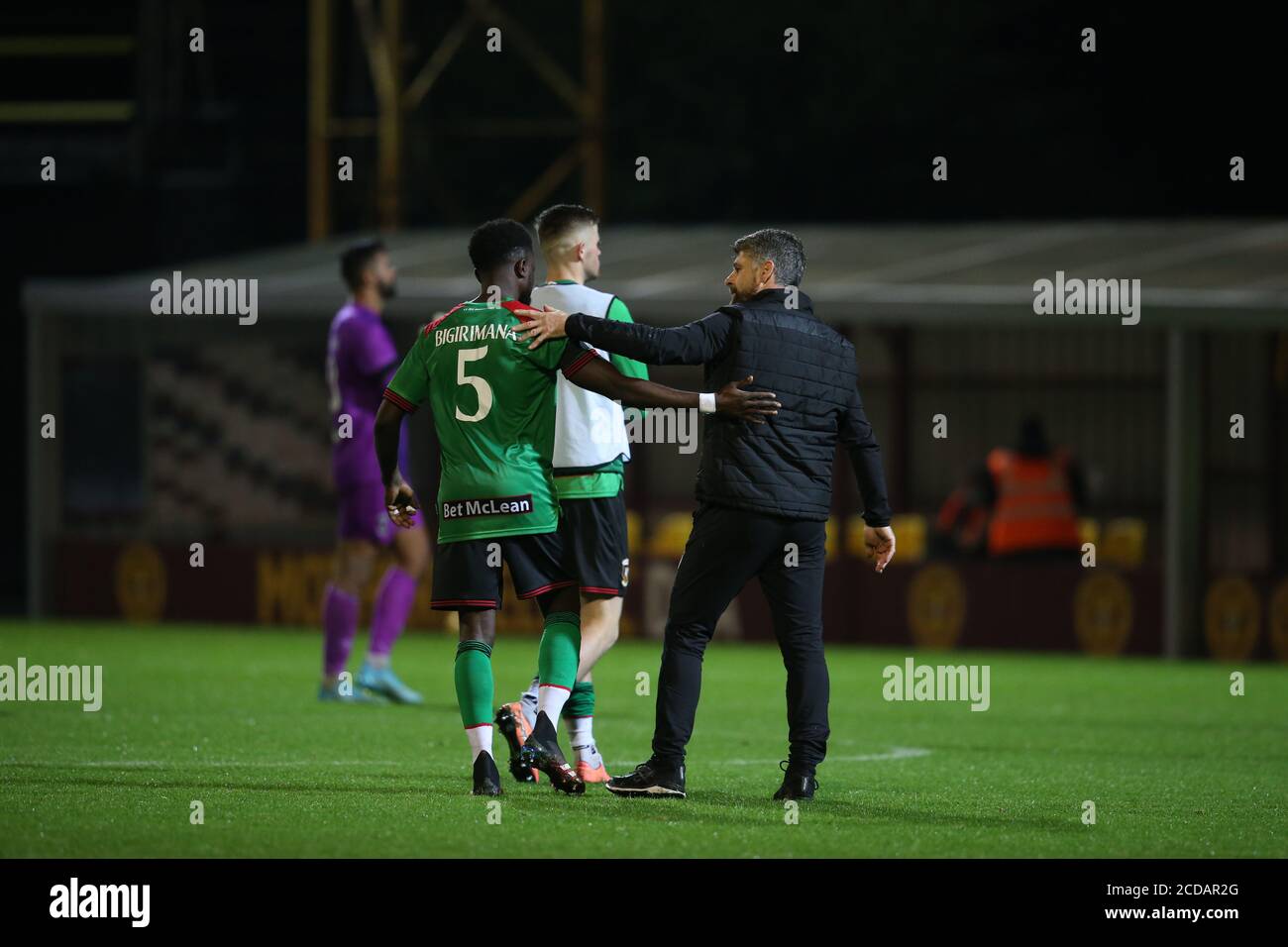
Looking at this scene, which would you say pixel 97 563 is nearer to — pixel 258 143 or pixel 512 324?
pixel 258 143

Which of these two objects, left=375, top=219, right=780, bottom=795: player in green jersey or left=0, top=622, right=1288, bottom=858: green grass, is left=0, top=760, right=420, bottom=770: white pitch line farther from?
left=375, top=219, right=780, bottom=795: player in green jersey

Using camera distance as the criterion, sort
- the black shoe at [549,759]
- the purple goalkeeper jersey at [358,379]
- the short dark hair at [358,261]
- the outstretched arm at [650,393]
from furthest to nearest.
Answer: the short dark hair at [358,261], the purple goalkeeper jersey at [358,379], the black shoe at [549,759], the outstretched arm at [650,393]

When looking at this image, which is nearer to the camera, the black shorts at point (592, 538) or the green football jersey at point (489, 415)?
the green football jersey at point (489, 415)

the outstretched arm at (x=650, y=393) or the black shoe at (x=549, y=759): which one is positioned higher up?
the outstretched arm at (x=650, y=393)

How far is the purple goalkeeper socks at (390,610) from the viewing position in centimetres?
1254

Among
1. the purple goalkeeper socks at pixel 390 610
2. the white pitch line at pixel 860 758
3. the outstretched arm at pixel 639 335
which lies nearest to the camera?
the outstretched arm at pixel 639 335

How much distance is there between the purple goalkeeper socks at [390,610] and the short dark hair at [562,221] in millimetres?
3784

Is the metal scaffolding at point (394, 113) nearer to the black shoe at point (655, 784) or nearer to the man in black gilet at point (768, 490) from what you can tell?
the man in black gilet at point (768, 490)

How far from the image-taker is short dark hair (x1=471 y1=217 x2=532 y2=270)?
338 inches

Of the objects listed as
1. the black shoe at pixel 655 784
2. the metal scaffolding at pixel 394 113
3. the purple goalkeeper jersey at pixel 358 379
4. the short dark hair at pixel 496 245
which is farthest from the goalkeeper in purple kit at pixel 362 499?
the metal scaffolding at pixel 394 113

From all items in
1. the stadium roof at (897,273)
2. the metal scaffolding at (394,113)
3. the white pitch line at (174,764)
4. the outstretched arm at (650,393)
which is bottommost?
the white pitch line at (174,764)
